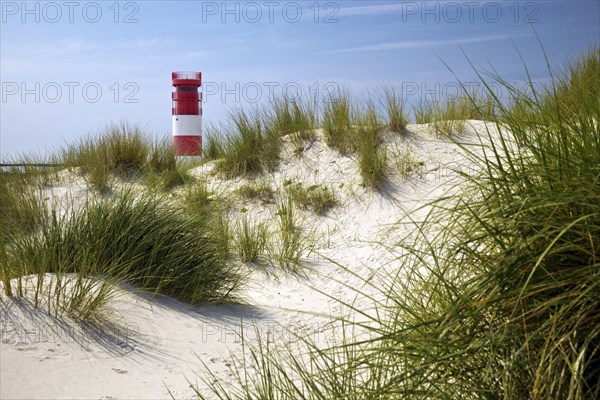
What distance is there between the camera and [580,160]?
251 centimetres

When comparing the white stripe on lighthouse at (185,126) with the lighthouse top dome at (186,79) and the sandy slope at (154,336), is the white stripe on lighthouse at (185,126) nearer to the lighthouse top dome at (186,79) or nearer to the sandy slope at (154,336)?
the lighthouse top dome at (186,79)

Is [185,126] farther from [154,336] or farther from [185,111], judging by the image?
A: [154,336]

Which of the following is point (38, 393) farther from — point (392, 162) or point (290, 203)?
point (392, 162)

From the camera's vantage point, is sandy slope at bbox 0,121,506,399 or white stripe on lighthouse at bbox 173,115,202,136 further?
white stripe on lighthouse at bbox 173,115,202,136

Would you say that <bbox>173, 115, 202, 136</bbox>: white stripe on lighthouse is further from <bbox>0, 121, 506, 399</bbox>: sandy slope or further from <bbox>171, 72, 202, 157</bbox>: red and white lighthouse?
<bbox>0, 121, 506, 399</bbox>: sandy slope

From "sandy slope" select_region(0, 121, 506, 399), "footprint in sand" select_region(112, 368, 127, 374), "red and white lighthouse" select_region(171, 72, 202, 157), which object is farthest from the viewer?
"red and white lighthouse" select_region(171, 72, 202, 157)

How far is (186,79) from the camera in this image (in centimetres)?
1346

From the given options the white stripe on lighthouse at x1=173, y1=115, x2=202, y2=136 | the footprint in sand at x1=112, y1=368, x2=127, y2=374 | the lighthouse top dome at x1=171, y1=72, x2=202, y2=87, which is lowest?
the footprint in sand at x1=112, y1=368, x2=127, y2=374

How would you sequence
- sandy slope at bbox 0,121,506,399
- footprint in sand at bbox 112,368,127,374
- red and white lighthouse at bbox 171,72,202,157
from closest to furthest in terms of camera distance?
sandy slope at bbox 0,121,506,399 < footprint in sand at bbox 112,368,127,374 < red and white lighthouse at bbox 171,72,202,157

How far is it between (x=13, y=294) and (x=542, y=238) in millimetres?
3283

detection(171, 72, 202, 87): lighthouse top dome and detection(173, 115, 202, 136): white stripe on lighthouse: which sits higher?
detection(171, 72, 202, 87): lighthouse top dome

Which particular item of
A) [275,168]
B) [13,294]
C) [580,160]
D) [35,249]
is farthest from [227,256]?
[580,160]

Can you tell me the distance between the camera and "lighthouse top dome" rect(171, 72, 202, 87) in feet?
44.1

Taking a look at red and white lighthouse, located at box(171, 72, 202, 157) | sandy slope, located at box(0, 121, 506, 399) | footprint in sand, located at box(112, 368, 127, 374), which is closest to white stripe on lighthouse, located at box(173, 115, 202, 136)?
red and white lighthouse, located at box(171, 72, 202, 157)
